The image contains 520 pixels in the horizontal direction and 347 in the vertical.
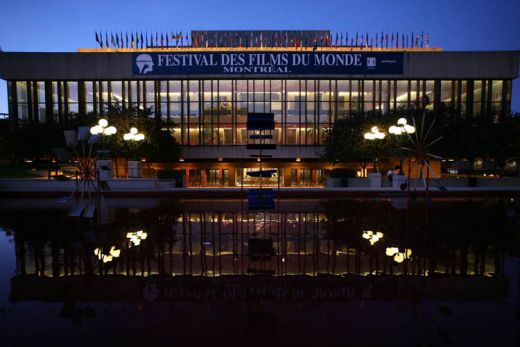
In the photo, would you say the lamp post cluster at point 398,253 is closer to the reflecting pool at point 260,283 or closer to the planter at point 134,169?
the reflecting pool at point 260,283

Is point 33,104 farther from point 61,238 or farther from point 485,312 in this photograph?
point 485,312

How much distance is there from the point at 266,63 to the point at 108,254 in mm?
31652

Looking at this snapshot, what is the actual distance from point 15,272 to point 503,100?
4663cm

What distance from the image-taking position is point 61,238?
10484 mm

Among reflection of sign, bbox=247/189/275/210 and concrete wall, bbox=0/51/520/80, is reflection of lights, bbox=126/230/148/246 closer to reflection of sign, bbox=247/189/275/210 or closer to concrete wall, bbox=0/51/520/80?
reflection of sign, bbox=247/189/275/210

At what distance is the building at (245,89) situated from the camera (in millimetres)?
36781

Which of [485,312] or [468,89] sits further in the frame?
[468,89]

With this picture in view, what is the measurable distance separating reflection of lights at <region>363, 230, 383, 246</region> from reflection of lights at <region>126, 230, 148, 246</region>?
684cm

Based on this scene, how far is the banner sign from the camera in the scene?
120ft

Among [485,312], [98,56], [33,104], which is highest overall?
[98,56]

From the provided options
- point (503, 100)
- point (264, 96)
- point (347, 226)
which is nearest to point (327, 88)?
point (264, 96)

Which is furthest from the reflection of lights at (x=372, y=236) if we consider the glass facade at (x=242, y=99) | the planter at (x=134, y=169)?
the glass facade at (x=242, y=99)

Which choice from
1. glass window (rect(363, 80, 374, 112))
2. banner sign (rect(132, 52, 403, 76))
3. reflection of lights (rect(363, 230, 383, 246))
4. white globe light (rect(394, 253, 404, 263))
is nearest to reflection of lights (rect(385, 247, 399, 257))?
white globe light (rect(394, 253, 404, 263))

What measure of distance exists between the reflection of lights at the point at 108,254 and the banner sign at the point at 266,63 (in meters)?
30.6
